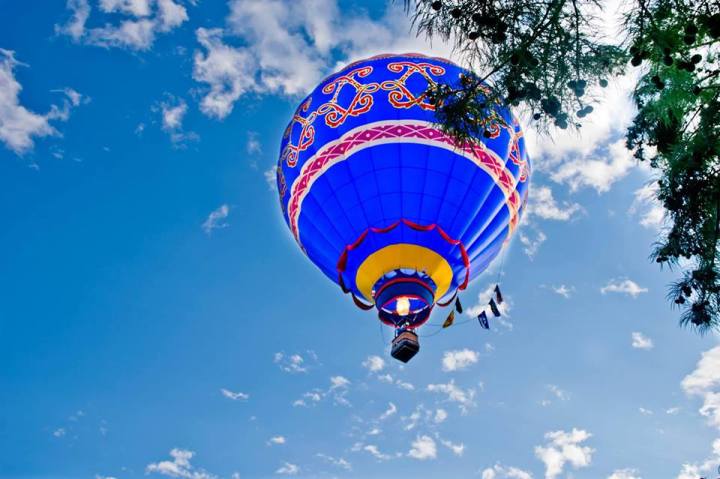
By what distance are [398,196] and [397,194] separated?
0.04m

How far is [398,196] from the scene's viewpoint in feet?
31.2

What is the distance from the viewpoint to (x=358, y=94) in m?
A: 10.1

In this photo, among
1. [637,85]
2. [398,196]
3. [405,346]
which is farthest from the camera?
[398,196]

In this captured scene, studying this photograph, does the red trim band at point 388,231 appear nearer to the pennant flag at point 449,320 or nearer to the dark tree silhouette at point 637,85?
the pennant flag at point 449,320

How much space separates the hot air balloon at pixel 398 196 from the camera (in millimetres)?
9445

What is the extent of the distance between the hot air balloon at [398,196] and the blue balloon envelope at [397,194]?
16 millimetres

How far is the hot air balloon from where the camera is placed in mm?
9445

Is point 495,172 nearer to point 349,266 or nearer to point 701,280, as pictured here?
point 349,266

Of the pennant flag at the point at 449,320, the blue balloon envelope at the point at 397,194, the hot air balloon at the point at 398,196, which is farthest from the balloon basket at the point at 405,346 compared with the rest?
the pennant flag at the point at 449,320

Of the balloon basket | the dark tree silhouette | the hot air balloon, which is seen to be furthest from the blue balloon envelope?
the dark tree silhouette

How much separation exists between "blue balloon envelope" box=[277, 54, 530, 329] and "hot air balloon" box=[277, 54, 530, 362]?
0.02 metres

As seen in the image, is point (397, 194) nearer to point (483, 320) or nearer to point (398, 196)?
point (398, 196)

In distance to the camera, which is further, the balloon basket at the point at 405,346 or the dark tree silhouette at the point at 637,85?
the balloon basket at the point at 405,346

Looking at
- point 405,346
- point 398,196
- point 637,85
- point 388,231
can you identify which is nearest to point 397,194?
point 398,196
